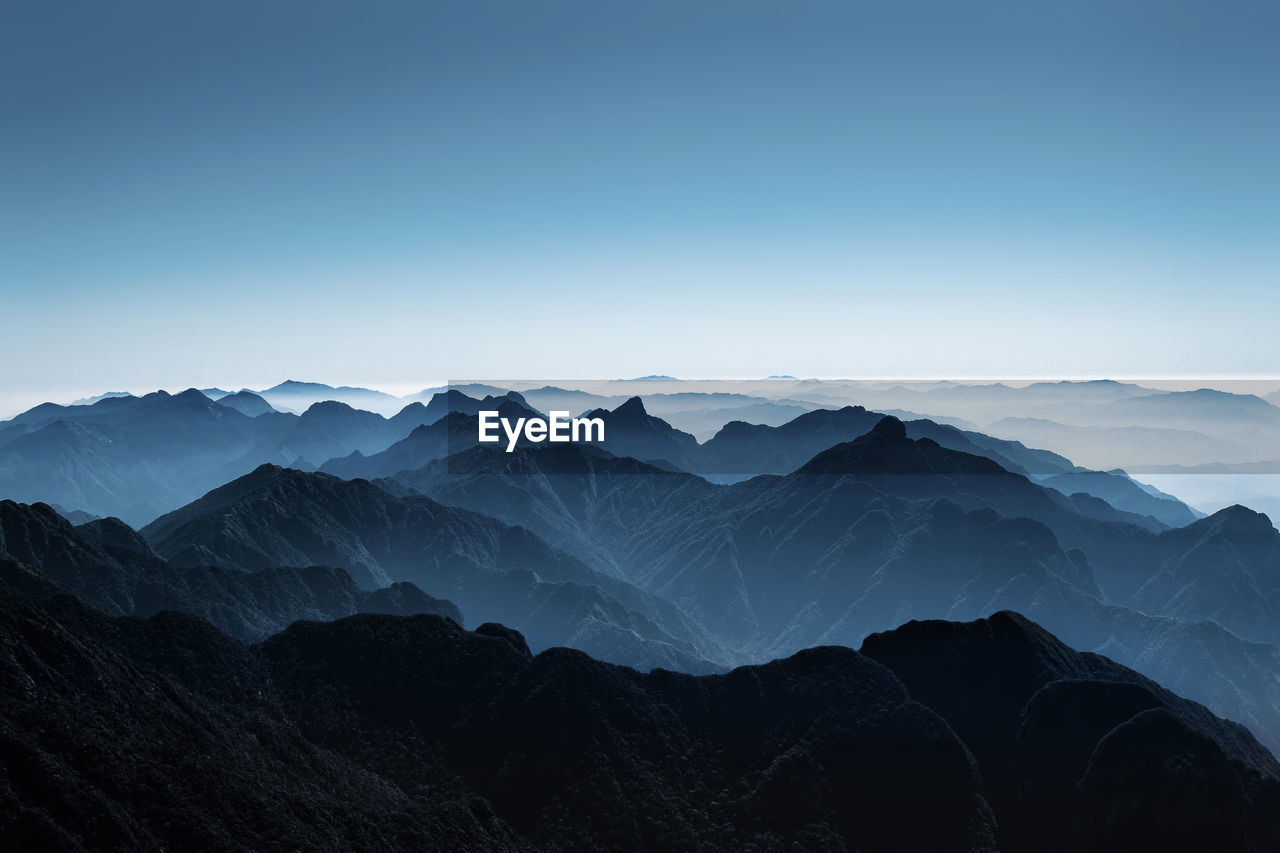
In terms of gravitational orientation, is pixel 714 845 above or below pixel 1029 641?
below

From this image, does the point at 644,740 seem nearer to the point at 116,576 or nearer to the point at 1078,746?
the point at 1078,746

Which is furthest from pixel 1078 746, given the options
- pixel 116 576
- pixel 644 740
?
pixel 116 576

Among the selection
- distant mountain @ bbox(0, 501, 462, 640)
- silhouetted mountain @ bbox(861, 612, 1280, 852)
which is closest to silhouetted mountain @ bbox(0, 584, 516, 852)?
silhouetted mountain @ bbox(861, 612, 1280, 852)

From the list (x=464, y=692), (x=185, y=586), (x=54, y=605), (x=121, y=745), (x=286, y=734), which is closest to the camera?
(x=121, y=745)

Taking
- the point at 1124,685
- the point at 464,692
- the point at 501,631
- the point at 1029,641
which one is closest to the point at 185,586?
the point at 501,631

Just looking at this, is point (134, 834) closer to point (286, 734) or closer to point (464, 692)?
point (286, 734)

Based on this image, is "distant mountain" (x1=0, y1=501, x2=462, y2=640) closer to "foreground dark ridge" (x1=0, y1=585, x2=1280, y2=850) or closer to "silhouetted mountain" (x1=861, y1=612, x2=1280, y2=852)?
"foreground dark ridge" (x1=0, y1=585, x2=1280, y2=850)

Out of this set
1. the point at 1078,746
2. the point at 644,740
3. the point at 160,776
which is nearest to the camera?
the point at 160,776

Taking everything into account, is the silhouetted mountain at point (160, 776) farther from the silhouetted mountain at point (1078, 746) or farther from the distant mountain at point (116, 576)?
the distant mountain at point (116, 576)
